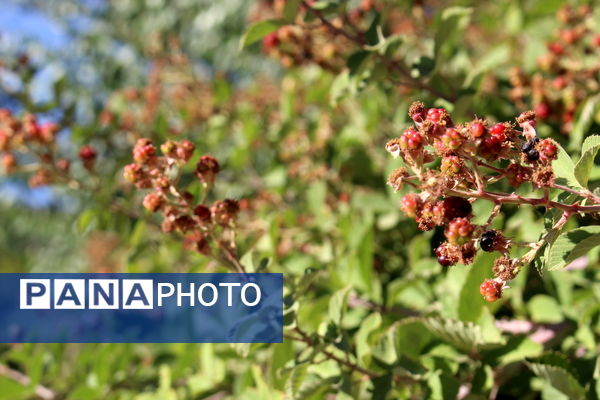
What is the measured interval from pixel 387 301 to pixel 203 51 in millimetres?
4511

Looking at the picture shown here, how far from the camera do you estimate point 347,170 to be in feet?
8.29

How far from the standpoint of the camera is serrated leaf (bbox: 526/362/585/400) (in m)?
1.30

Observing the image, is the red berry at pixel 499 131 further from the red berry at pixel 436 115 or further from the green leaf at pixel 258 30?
the green leaf at pixel 258 30

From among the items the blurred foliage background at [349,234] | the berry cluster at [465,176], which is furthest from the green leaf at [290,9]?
the berry cluster at [465,176]

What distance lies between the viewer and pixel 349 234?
6.93 feet

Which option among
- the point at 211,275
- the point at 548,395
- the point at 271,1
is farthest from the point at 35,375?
the point at 271,1

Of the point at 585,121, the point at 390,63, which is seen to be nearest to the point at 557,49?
the point at 585,121

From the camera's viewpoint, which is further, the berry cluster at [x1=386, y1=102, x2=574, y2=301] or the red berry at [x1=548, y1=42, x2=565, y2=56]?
the red berry at [x1=548, y1=42, x2=565, y2=56]

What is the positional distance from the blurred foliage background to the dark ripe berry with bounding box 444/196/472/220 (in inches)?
15.1

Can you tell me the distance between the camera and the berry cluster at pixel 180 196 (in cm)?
130

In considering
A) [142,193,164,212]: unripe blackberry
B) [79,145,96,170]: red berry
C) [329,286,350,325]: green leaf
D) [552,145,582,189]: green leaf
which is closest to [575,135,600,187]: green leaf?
[552,145,582,189]: green leaf

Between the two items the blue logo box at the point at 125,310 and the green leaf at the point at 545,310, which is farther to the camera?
the blue logo box at the point at 125,310

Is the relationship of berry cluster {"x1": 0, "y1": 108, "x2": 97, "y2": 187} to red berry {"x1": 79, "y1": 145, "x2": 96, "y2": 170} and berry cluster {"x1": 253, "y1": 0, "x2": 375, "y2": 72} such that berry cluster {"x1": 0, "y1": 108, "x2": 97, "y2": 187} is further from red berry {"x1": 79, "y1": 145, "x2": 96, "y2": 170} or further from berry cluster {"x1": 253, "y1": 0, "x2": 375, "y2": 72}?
berry cluster {"x1": 253, "y1": 0, "x2": 375, "y2": 72}

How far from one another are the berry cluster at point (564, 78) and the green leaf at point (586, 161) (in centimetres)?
107
